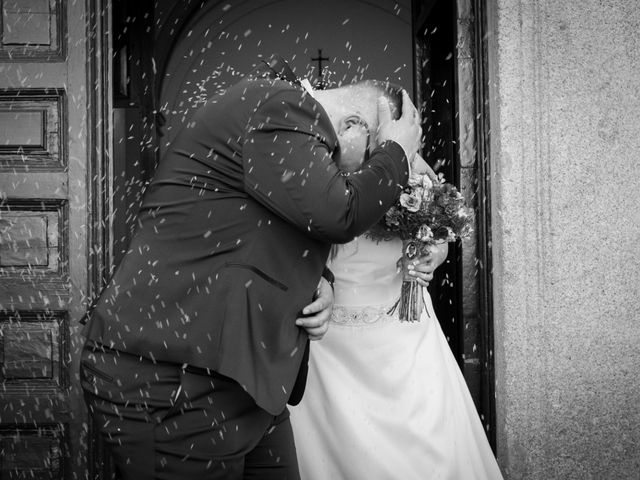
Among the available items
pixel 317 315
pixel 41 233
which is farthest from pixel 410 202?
pixel 41 233

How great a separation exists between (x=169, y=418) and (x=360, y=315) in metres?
1.64

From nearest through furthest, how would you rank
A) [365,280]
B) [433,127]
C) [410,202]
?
[410,202] < [365,280] < [433,127]

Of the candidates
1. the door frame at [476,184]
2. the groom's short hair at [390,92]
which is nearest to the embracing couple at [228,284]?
the groom's short hair at [390,92]

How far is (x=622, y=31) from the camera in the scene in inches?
131

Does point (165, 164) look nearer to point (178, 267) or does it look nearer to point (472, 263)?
point (178, 267)

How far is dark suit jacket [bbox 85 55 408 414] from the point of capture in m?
1.74

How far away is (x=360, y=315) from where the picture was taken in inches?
131

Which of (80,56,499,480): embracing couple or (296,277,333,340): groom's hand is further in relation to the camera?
(296,277,333,340): groom's hand

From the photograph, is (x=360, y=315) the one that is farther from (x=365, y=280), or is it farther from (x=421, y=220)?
(x=421, y=220)

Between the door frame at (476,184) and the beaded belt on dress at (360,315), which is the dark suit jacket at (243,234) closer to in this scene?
the beaded belt on dress at (360,315)

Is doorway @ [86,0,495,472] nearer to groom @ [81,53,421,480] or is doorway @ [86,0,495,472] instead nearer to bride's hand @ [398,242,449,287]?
bride's hand @ [398,242,449,287]

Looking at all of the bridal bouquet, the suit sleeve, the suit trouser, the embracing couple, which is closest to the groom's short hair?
the embracing couple

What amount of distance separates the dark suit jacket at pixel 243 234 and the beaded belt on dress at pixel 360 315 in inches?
54.2

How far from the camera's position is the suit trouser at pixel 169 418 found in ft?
6.00
